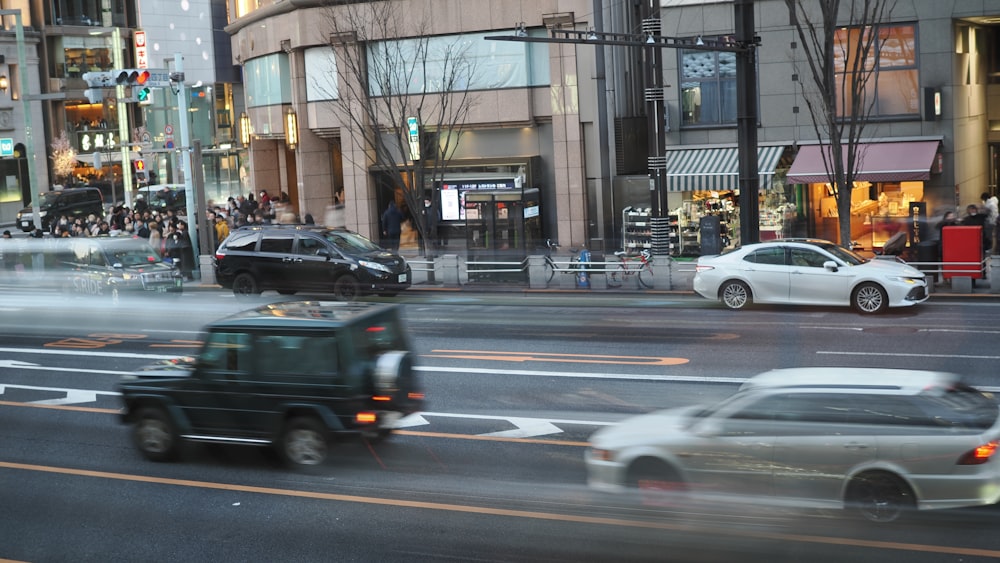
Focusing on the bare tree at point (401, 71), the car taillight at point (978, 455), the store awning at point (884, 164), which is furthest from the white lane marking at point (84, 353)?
the store awning at point (884, 164)

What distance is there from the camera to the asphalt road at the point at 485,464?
28.3 ft

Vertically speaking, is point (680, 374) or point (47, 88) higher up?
point (47, 88)

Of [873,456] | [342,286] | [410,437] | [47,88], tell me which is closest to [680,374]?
[410,437]

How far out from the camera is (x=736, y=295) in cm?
2053

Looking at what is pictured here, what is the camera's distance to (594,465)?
10.1m

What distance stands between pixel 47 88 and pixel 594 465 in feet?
230

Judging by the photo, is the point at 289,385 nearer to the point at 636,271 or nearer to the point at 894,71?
the point at 636,271

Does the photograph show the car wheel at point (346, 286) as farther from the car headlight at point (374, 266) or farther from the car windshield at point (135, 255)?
the car windshield at point (135, 255)

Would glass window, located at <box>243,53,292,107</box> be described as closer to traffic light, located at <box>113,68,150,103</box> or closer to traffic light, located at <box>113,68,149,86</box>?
traffic light, located at <box>113,68,150,103</box>

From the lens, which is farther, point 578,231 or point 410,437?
point 578,231

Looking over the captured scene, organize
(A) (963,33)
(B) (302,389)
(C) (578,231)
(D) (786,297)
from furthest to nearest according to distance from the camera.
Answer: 1. (C) (578,231)
2. (A) (963,33)
3. (D) (786,297)
4. (B) (302,389)

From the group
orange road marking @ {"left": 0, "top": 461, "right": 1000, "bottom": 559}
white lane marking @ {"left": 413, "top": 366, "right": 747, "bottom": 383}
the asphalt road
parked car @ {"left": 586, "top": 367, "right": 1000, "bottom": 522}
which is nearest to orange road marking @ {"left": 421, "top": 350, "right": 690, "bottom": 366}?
the asphalt road

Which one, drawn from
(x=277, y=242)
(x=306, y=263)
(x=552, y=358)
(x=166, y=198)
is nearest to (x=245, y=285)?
(x=277, y=242)

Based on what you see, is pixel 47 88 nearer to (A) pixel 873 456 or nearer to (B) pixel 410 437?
(B) pixel 410 437
